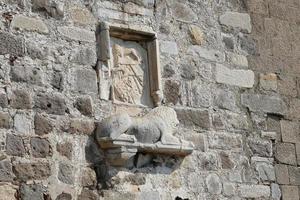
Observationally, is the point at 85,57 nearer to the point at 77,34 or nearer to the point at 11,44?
the point at 77,34

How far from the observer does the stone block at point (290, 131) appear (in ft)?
19.6

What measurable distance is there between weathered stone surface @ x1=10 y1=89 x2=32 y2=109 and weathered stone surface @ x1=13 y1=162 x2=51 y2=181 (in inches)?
13.9

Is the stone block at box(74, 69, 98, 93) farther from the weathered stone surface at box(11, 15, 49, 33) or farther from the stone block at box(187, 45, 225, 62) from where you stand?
the stone block at box(187, 45, 225, 62)

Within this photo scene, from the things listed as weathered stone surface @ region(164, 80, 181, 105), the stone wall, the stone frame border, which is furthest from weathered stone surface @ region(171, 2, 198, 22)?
weathered stone surface @ region(164, 80, 181, 105)

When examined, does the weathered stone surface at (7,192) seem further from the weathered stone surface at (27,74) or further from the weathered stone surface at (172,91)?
the weathered stone surface at (172,91)

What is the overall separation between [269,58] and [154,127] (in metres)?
1.39

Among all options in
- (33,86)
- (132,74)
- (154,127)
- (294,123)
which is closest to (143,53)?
(132,74)

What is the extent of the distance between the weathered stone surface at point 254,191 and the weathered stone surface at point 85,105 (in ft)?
4.36

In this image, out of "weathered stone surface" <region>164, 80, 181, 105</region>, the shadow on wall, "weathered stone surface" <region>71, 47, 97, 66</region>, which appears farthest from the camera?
"weathered stone surface" <region>164, 80, 181, 105</region>

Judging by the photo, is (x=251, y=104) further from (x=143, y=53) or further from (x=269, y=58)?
(x=143, y=53)

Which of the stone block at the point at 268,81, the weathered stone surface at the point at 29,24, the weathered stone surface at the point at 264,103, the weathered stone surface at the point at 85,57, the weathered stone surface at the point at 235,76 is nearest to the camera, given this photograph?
the weathered stone surface at the point at 29,24

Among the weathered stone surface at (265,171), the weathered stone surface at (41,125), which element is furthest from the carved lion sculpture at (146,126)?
the weathered stone surface at (265,171)

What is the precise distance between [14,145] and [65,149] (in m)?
0.34

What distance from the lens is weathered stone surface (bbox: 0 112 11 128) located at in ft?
15.2
